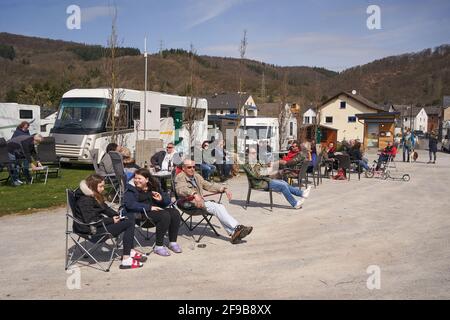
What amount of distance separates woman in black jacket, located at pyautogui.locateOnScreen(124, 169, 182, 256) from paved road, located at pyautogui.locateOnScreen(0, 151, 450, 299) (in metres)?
0.24

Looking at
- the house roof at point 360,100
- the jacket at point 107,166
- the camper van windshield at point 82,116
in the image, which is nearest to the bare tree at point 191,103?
the camper van windshield at point 82,116

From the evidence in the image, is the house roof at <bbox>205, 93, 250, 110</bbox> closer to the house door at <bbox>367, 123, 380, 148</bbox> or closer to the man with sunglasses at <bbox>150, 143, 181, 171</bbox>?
the house door at <bbox>367, 123, 380, 148</bbox>

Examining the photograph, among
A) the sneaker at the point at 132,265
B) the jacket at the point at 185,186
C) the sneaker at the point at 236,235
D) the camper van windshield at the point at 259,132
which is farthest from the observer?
the camper van windshield at the point at 259,132

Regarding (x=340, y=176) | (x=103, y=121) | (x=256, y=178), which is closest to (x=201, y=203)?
(x=256, y=178)

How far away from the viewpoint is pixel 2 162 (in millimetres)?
10016

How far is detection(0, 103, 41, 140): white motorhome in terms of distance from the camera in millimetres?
21531

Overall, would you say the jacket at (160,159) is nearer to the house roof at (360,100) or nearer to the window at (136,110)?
the window at (136,110)

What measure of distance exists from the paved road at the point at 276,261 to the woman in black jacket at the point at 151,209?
9.5 inches

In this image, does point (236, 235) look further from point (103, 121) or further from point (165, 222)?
point (103, 121)

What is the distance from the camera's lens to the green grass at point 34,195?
8.06 m

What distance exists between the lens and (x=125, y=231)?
16.5 ft

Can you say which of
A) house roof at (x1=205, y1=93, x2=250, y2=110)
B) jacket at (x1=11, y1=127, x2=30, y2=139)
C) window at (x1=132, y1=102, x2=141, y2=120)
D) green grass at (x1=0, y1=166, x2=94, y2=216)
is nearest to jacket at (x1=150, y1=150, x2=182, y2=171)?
green grass at (x1=0, y1=166, x2=94, y2=216)

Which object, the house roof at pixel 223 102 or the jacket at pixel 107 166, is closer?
the jacket at pixel 107 166

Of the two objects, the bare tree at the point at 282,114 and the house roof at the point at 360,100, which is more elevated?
the house roof at the point at 360,100
